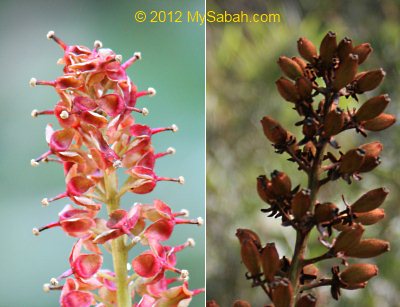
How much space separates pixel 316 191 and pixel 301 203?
3 centimetres

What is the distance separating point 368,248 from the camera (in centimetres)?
40

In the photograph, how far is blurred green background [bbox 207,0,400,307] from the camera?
1112 millimetres

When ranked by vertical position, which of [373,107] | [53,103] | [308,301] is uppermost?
[53,103]

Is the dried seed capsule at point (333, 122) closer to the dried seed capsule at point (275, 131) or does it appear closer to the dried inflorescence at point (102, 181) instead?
the dried seed capsule at point (275, 131)

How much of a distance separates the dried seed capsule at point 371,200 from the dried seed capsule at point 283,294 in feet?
0.21

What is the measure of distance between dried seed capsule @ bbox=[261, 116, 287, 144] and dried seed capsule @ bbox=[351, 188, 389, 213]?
2.3 inches

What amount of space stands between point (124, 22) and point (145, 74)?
8 cm

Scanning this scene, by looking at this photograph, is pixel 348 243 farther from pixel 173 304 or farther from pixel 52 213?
pixel 52 213

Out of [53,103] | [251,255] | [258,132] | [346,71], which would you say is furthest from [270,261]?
[258,132]

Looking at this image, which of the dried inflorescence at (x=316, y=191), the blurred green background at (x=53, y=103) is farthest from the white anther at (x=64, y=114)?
the blurred green background at (x=53, y=103)

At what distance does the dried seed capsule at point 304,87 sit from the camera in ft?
1.33

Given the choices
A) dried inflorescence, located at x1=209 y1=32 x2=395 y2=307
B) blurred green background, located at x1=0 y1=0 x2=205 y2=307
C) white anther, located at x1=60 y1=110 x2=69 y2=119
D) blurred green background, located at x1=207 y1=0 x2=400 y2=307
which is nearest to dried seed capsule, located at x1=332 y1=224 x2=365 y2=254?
dried inflorescence, located at x1=209 y1=32 x2=395 y2=307

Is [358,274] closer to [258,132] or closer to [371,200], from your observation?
[371,200]

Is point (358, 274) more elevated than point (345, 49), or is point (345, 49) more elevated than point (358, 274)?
point (345, 49)
